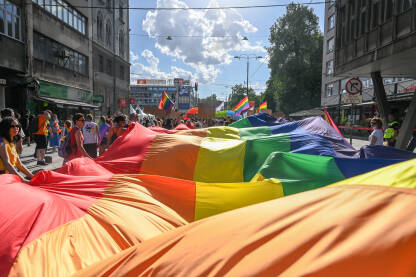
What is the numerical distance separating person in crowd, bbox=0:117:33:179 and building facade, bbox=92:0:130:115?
80.3ft

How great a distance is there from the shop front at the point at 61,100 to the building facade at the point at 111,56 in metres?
2.33

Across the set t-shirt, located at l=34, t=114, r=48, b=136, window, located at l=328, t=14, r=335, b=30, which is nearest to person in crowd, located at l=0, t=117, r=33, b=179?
t-shirt, located at l=34, t=114, r=48, b=136

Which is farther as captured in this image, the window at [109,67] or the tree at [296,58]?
the tree at [296,58]

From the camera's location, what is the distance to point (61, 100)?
2141 centimetres

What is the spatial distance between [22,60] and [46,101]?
9.45ft

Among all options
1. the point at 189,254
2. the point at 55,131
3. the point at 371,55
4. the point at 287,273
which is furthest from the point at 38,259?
the point at 371,55

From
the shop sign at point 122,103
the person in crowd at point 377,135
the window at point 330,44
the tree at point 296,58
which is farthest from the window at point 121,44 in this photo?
the person in crowd at point 377,135

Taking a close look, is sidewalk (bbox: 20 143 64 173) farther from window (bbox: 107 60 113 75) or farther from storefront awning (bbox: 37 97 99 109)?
window (bbox: 107 60 113 75)

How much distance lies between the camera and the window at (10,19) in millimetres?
15531

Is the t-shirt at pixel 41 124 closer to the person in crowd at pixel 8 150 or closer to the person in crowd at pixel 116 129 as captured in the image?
the person in crowd at pixel 116 129

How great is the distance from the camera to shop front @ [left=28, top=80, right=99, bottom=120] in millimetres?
18961

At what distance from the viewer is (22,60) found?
17359 mm

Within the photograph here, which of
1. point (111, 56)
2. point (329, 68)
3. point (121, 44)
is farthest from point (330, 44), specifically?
point (111, 56)

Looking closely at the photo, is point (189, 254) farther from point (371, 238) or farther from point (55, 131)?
point (55, 131)
